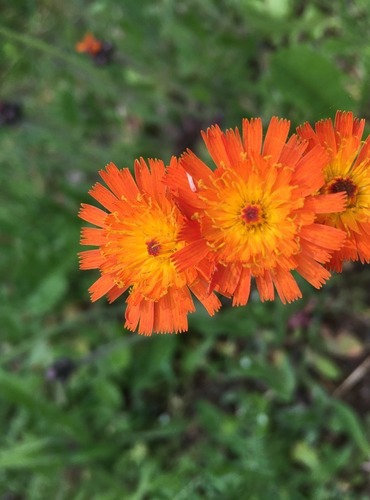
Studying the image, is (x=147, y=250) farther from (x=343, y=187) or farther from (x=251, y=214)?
(x=343, y=187)

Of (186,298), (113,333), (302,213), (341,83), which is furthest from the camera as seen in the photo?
(113,333)

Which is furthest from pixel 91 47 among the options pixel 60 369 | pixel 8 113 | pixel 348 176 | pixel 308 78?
pixel 348 176

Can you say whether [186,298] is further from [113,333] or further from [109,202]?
[113,333]

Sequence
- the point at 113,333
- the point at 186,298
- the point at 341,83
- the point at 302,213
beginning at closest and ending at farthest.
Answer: the point at 302,213 < the point at 186,298 < the point at 341,83 < the point at 113,333

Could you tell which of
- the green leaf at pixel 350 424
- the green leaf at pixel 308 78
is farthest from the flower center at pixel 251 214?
the green leaf at pixel 350 424

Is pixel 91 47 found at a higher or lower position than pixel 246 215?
higher

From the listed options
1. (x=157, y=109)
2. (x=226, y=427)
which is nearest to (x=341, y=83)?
(x=157, y=109)

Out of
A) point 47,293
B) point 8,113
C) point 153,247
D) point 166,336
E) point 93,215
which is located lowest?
point 153,247
